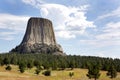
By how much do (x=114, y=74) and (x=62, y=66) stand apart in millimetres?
57612

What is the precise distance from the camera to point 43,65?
172 metres

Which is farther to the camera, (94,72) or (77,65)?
(77,65)

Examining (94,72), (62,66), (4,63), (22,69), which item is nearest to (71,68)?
(62,66)

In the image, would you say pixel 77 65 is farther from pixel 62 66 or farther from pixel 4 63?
pixel 4 63

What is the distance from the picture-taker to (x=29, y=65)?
525ft

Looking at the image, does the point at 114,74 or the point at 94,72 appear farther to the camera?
the point at 114,74

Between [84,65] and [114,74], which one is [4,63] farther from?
[114,74]

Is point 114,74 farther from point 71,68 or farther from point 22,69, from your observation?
point 71,68

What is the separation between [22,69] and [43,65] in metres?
46.7

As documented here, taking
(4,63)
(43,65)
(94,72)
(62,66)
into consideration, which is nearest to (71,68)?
(62,66)

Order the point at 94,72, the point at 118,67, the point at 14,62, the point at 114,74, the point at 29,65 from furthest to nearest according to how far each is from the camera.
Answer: the point at 14,62
the point at 118,67
the point at 29,65
the point at 114,74
the point at 94,72

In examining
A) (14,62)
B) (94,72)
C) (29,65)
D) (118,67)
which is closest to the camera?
(94,72)

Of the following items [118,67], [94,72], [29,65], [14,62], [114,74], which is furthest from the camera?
[14,62]

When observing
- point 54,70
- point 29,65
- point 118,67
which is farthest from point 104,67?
point 29,65
